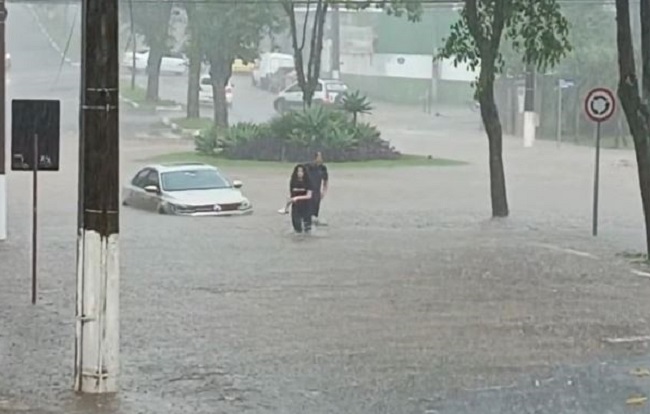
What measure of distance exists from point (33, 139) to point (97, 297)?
6167 millimetres

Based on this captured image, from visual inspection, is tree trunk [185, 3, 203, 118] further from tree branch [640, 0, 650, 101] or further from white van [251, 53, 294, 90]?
tree branch [640, 0, 650, 101]

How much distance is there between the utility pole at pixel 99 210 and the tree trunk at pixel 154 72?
154 feet

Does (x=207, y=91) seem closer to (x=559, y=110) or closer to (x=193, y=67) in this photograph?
(x=193, y=67)

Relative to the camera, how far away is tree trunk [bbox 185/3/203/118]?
5541 cm

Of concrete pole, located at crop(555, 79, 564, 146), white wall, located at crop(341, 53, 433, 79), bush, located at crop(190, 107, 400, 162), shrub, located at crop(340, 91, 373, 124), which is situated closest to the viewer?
bush, located at crop(190, 107, 400, 162)

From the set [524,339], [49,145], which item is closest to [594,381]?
[524,339]

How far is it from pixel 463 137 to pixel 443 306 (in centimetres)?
4278

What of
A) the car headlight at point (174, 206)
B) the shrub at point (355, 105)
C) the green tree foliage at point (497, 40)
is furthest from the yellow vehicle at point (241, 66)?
the green tree foliage at point (497, 40)

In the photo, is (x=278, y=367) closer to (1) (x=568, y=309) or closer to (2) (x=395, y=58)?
(1) (x=568, y=309)

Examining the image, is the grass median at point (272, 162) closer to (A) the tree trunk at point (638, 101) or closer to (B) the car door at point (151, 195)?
(B) the car door at point (151, 195)

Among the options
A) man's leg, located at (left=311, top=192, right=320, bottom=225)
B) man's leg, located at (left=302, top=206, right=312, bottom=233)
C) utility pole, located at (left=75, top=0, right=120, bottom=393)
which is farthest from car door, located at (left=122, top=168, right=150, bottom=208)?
utility pole, located at (left=75, top=0, right=120, bottom=393)

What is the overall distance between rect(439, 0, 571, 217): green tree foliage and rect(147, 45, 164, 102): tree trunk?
2631 centimetres

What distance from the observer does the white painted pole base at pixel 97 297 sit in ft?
35.3

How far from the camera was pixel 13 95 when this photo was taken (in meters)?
55.2
